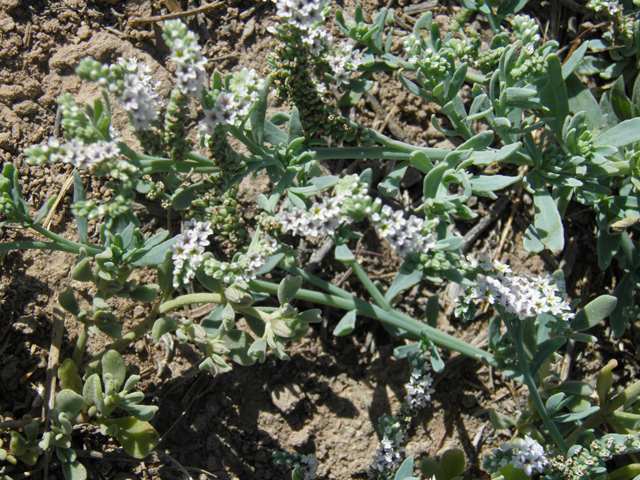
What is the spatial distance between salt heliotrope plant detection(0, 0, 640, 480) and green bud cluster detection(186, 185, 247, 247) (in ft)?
0.04

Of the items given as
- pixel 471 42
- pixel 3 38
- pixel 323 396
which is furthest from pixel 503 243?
pixel 3 38

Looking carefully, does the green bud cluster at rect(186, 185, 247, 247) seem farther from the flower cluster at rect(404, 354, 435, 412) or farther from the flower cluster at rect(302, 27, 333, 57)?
the flower cluster at rect(404, 354, 435, 412)

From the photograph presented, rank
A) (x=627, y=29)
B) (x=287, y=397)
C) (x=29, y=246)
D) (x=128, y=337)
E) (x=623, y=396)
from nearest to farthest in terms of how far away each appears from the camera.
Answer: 1. (x=29, y=246)
2. (x=128, y=337)
3. (x=623, y=396)
4. (x=287, y=397)
5. (x=627, y=29)

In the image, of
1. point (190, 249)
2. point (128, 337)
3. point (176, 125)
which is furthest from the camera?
point (128, 337)

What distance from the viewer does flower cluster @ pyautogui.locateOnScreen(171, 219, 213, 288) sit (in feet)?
8.32

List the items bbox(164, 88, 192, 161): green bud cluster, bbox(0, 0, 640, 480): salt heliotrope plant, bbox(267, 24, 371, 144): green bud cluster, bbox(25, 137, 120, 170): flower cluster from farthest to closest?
bbox(267, 24, 371, 144): green bud cluster, bbox(0, 0, 640, 480): salt heliotrope plant, bbox(164, 88, 192, 161): green bud cluster, bbox(25, 137, 120, 170): flower cluster

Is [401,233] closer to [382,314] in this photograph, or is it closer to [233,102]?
[382,314]

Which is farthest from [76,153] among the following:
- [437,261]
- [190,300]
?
[437,261]

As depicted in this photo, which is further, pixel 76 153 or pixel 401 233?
pixel 401 233

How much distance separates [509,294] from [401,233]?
2.78 ft

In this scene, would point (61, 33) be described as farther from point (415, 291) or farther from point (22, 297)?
point (415, 291)

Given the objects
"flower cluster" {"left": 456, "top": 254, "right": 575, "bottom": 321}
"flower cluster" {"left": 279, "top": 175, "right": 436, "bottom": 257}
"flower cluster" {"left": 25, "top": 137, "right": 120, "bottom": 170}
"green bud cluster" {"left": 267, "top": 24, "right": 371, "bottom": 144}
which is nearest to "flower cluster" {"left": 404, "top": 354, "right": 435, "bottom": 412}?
"flower cluster" {"left": 456, "top": 254, "right": 575, "bottom": 321}

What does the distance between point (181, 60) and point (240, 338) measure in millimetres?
1659

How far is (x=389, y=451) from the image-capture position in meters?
3.19
